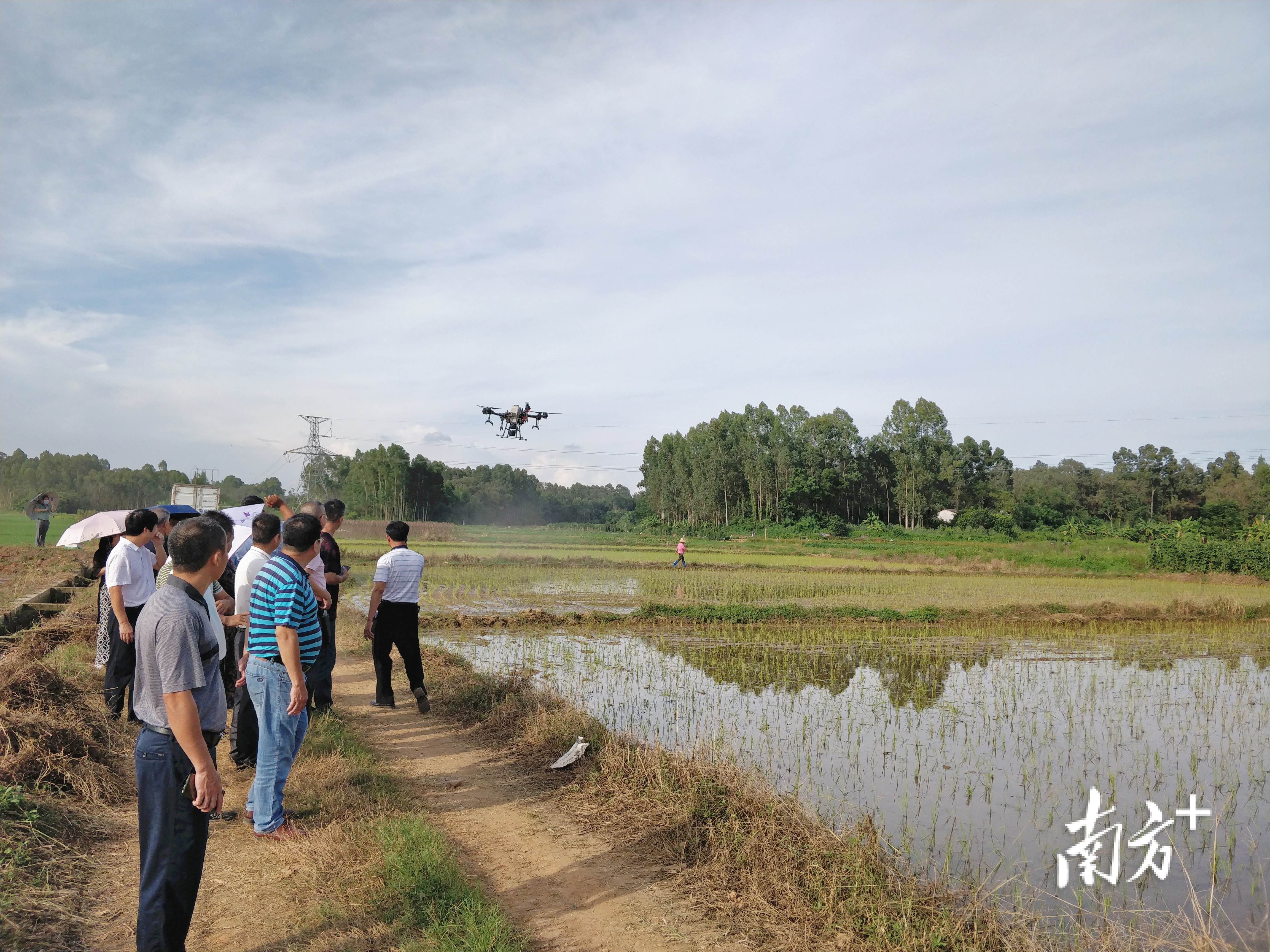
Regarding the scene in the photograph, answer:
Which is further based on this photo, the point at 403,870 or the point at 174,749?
the point at 403,870

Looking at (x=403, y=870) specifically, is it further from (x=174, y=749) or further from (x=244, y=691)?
(x=244, y=691)

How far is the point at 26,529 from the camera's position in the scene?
→ 41.6 meters

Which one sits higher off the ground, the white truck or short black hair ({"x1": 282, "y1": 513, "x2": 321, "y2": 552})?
the white truck

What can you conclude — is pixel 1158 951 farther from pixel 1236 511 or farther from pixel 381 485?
pixel 381 485

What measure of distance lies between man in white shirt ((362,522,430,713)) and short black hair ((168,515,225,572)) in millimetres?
4223

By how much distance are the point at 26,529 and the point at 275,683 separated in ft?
157

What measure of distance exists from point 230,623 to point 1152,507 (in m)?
80.4

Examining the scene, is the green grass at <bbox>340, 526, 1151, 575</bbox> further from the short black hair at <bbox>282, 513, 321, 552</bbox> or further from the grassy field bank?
the short black hair at <bbox>282, 513, 321, 552</bbox>

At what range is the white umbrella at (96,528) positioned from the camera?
8.69 m

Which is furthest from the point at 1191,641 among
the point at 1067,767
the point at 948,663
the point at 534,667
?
the point at 534,667

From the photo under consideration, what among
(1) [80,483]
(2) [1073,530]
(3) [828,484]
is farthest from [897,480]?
(1) [80,483]

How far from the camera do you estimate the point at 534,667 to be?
38.1 feet

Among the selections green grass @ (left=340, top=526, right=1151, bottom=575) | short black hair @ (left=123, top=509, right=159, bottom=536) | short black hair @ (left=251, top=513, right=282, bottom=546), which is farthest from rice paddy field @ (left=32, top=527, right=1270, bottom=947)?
green grass @ (left=340, top=526, right=1151, bottom=575)

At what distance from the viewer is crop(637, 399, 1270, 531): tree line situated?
67250mm
